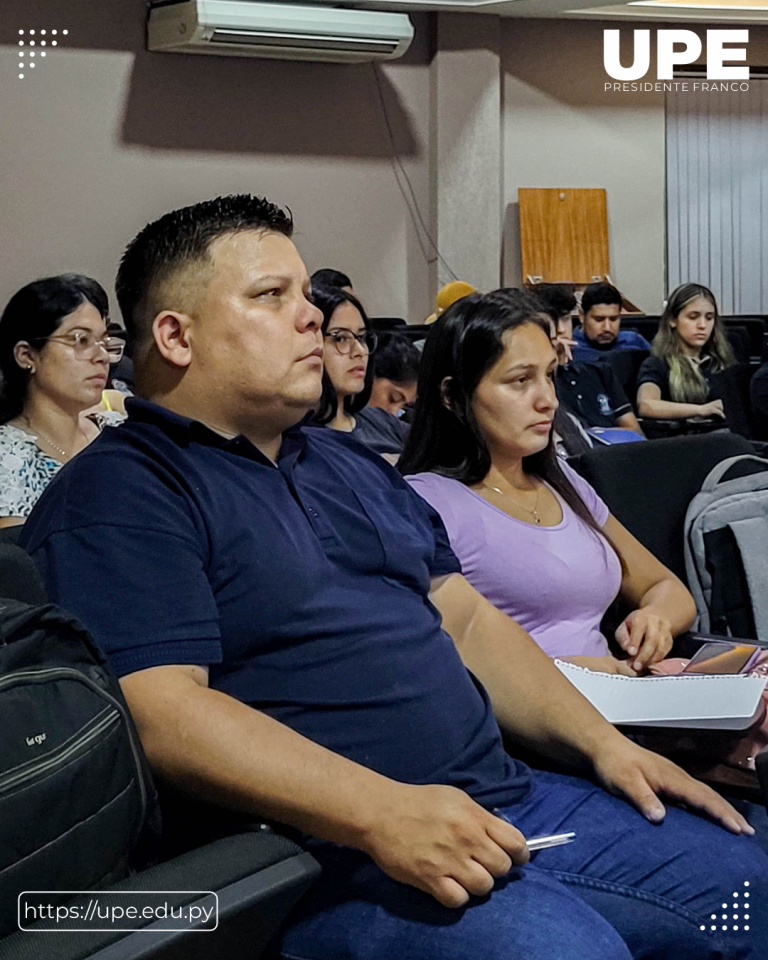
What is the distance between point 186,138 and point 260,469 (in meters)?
6.64

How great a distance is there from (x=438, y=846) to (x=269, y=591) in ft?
1.03

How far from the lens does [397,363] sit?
3.96 metres

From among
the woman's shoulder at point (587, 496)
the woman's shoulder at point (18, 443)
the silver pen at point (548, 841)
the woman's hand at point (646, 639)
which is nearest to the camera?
the silver pen at point (548, 841)

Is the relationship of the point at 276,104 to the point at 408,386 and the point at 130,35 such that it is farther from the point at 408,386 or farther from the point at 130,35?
the point at 408,386

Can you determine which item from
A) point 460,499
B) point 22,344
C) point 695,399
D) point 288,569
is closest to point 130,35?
point 695,399

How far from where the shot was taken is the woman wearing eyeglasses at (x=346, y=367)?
318 cm

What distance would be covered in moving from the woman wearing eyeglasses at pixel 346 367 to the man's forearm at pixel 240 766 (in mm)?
1903

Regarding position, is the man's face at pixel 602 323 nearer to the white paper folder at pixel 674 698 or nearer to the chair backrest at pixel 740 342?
the chair backrest at pixel 740 342

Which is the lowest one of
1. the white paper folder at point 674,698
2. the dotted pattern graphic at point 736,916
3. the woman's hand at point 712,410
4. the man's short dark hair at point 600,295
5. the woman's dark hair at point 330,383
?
the dotted pattern graphic at point 736,916

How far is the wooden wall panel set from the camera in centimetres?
844

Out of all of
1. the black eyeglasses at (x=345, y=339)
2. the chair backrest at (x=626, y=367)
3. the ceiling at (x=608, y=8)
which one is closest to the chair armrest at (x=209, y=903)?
the black eyeglasses at (x=345, y=339)

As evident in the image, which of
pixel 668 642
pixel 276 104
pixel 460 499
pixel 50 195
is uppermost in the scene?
pixel 276 104

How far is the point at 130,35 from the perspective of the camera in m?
7.41

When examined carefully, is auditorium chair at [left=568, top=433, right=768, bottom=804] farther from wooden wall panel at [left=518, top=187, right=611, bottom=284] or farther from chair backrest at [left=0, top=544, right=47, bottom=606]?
→ wooden wall panel at [left=518, top=187, right=611, bottom=284]
